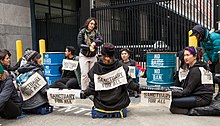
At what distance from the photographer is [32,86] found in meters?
4.31

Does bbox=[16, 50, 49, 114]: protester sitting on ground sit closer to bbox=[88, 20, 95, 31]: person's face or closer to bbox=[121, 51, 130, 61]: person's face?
bbox=[88, 20, 95, 31]: person's face

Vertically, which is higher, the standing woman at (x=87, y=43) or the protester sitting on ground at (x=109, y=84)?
the standing woman at (x=87, y=43)

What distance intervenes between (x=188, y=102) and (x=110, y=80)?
1.28 m

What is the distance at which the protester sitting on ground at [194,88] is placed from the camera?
393cm

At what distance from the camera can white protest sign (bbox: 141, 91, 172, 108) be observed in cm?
405

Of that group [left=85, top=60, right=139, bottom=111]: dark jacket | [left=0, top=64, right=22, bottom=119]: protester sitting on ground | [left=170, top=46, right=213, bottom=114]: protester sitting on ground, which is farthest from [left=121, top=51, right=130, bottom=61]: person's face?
[left=0, top=64, right=22, bottom=119]: protester sitting on ground

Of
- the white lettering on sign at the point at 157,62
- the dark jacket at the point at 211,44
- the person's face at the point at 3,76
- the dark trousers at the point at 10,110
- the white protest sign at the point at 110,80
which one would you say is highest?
the dark jacket at the point at 211,44

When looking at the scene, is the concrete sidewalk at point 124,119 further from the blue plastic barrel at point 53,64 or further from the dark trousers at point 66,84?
the blue plastic barrel at point 53,64

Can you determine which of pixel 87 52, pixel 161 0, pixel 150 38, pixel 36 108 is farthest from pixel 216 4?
pixel 36 108

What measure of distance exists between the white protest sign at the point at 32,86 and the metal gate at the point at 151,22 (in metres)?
4.66

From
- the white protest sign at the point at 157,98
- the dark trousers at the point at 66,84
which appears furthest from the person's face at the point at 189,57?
the dark trousers at the point at 66,84

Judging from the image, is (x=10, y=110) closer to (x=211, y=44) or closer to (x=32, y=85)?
(x=32, y=85)

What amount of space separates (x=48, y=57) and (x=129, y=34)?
335 centimetres

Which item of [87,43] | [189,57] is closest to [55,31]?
→ [87,43]
